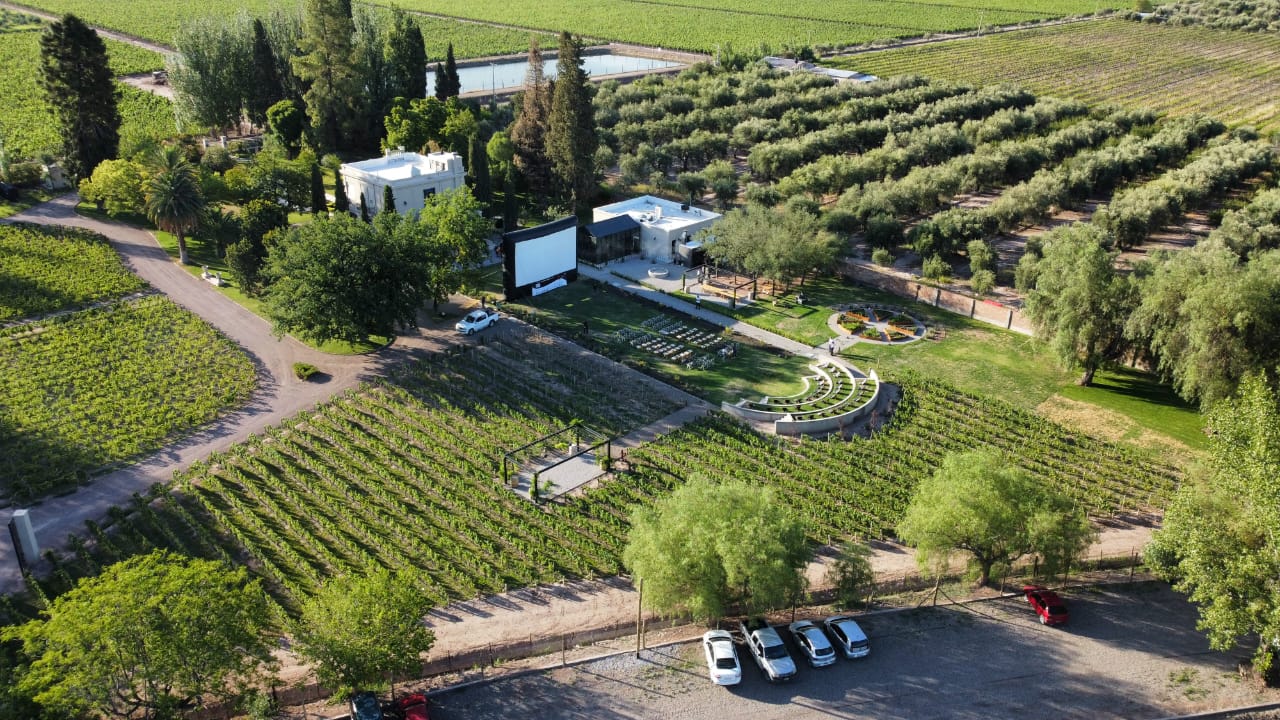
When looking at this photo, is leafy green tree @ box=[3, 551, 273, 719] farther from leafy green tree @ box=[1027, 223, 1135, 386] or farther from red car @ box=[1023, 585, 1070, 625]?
leafy green tree @ box=[1027, 223, 1135, 386]

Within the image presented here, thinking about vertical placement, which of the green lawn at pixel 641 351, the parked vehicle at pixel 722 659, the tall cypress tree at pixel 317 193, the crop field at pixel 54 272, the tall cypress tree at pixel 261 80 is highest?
the tall cypress tree at pixel 261 80

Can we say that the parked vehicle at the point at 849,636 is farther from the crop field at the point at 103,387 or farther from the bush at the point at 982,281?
the bush at the point at 982,281

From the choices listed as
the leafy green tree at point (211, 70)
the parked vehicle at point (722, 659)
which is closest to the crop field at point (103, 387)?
the parked vehicle at point (722, 659)

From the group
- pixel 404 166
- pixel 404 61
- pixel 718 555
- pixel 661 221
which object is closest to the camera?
pixel 718 555

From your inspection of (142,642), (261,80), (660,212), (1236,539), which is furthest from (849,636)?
(261,80)

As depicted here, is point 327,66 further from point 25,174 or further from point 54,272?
point 54,272

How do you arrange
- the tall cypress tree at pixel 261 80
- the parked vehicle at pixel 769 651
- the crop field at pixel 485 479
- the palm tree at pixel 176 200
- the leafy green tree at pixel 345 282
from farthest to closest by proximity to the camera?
the tall cypress tree at pixel 261 80 → the palm tree at pixel 176 200 → the leafy green tree at pixel 345 282 → the crop field at pixel 485 479 → the parked vehicle at pixel 769 651
